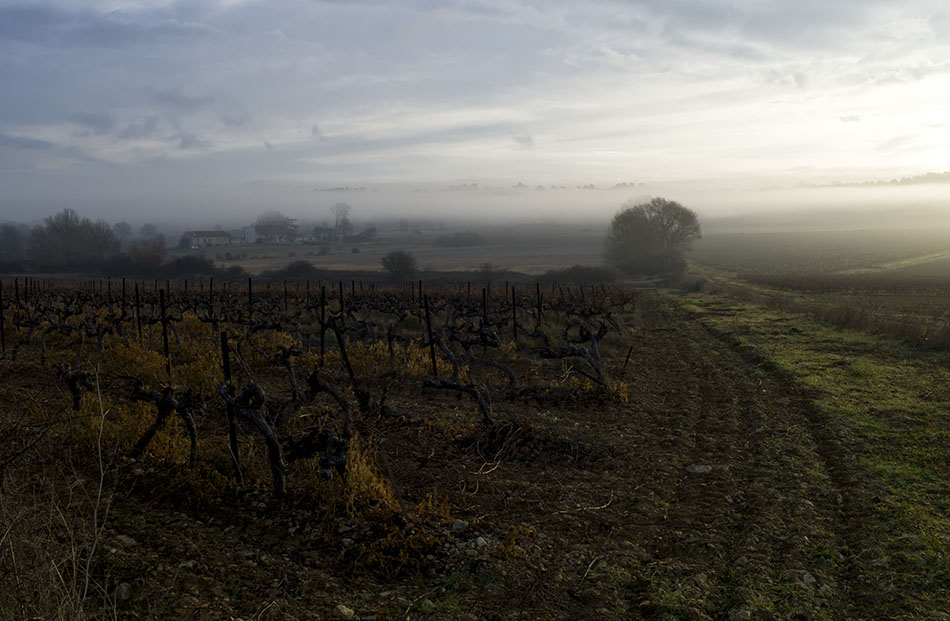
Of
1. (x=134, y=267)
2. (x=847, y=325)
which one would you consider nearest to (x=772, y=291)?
(x=847, y=325)

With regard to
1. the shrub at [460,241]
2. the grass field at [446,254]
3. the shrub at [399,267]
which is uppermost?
the shrub at [460,241]

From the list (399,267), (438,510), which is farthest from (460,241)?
(438,510)

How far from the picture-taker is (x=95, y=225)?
95.1 meters

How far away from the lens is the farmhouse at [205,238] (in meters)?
139

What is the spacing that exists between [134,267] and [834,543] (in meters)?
80.7

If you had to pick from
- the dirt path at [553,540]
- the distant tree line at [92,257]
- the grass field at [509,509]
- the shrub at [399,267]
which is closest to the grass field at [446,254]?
the distant tree line at [92,257]

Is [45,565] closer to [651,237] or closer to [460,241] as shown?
[651,237]

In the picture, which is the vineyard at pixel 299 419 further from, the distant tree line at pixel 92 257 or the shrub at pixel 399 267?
the distant tree line at pixel 92 257

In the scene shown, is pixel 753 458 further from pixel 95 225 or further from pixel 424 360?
pixel 95 225

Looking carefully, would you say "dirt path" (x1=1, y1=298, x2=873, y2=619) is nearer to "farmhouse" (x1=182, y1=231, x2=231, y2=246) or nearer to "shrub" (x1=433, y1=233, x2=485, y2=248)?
"shrub" (x1=433, y1=233, x2=485, y2=248)

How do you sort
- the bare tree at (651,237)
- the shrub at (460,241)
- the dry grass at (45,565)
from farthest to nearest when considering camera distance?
1. the shrub at (460,241)
2. the bare tree at (651,237)
3. the dry grass at (45,565)

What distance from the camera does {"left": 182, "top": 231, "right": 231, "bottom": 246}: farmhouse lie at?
139 metres

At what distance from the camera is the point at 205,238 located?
144500 mm

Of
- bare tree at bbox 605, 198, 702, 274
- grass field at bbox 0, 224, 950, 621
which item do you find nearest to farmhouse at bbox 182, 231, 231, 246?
bare tree at bbox 605, 198, 702, 274
